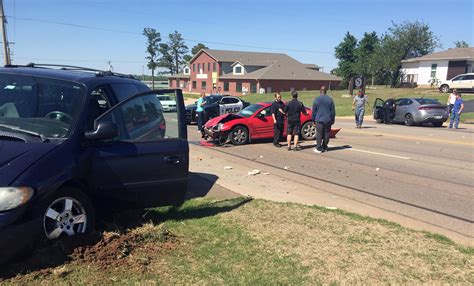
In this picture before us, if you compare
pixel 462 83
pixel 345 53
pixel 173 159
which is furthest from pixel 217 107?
pixel 345 53

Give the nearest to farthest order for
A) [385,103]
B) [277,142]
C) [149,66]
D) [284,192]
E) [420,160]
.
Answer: [284,192]
[420,160]
[277,142]
[385,103]
[149,66]

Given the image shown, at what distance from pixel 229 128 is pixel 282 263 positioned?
10051 mm

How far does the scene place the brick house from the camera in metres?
66.5

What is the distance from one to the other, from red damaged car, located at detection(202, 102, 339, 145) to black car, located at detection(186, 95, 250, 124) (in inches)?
261

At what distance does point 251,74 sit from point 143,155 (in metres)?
64.2

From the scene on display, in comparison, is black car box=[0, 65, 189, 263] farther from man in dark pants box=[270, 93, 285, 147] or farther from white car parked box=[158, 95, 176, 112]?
man in dark pants box=[270, 93, 285, 147]

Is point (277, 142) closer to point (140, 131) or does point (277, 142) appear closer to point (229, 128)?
point (229, 128)

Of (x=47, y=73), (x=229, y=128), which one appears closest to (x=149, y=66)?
(x=229, y=128)

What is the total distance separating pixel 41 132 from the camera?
4.45 meters

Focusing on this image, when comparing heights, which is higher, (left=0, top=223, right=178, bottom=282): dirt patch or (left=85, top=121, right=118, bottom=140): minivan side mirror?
(left=85, top=121, right=118, bottom=140): minivan side mirror

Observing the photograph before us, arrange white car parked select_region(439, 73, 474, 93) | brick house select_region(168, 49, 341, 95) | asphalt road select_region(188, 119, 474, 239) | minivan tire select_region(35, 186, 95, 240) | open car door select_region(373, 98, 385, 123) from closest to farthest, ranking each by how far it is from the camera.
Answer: minivan tire select_region(35, 186, 95, 240) → asphalt road select_region(188, 119, 474, 239) → open car door select_region(373, 98, 385, 123) → white car parked select_region(439, 73, 474, 93) → brick house select_region(168, 49, 341, 95)

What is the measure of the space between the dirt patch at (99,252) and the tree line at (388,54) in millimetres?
59357

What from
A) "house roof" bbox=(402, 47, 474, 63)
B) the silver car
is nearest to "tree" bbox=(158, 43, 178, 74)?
"house roof" bbox=(402, 47, 474, 63)

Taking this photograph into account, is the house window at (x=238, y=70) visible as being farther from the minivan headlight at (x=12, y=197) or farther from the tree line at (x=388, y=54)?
the minivan headlight at (x=12, y=197)
